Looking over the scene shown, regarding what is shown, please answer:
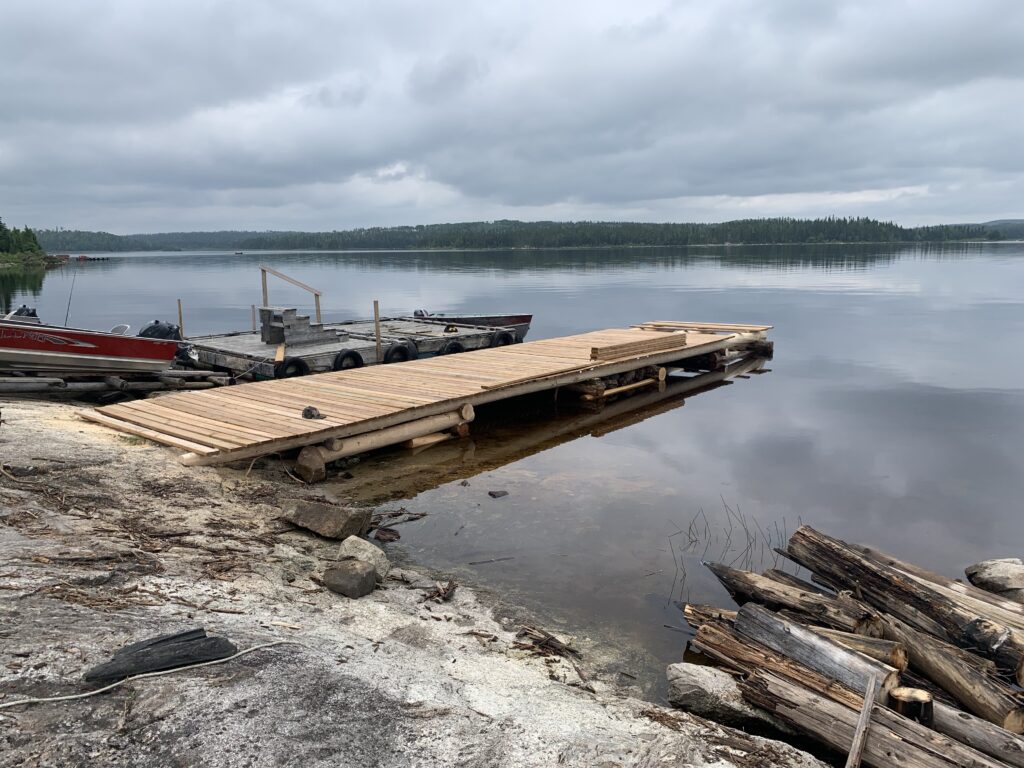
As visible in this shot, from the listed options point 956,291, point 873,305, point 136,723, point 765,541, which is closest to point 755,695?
point 136,723

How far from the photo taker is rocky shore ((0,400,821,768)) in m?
3.59

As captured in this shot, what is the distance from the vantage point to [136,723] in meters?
3.55

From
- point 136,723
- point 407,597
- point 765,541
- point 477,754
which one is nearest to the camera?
point 136,723

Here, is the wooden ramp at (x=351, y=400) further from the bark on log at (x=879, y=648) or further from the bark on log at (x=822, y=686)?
the bark on log at (x=879, y=648)

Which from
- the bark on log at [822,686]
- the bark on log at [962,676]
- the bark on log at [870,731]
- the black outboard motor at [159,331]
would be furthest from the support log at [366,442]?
the black outboard motor at [159,331]

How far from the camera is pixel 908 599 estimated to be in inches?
251

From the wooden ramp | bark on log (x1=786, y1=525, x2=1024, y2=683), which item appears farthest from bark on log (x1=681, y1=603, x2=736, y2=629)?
the wooden ramp

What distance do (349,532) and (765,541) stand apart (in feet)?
17.7

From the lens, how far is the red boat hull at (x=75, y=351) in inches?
517

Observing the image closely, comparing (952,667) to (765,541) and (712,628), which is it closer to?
(712,628)

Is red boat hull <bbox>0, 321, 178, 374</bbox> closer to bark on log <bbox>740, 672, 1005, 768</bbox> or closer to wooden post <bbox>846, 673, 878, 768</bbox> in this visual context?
bark on log <bbox>740, 672, 1005, 768</bbox>

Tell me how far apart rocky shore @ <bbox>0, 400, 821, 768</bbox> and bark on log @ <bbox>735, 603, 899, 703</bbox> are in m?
0.79

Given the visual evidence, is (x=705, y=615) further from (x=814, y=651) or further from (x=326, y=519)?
(x=326, y=519)

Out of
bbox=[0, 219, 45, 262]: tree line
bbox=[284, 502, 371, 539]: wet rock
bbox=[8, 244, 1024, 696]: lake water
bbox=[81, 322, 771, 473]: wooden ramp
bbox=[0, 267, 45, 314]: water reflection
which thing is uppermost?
bbox=[0, 219, 45, 262]: tree line
